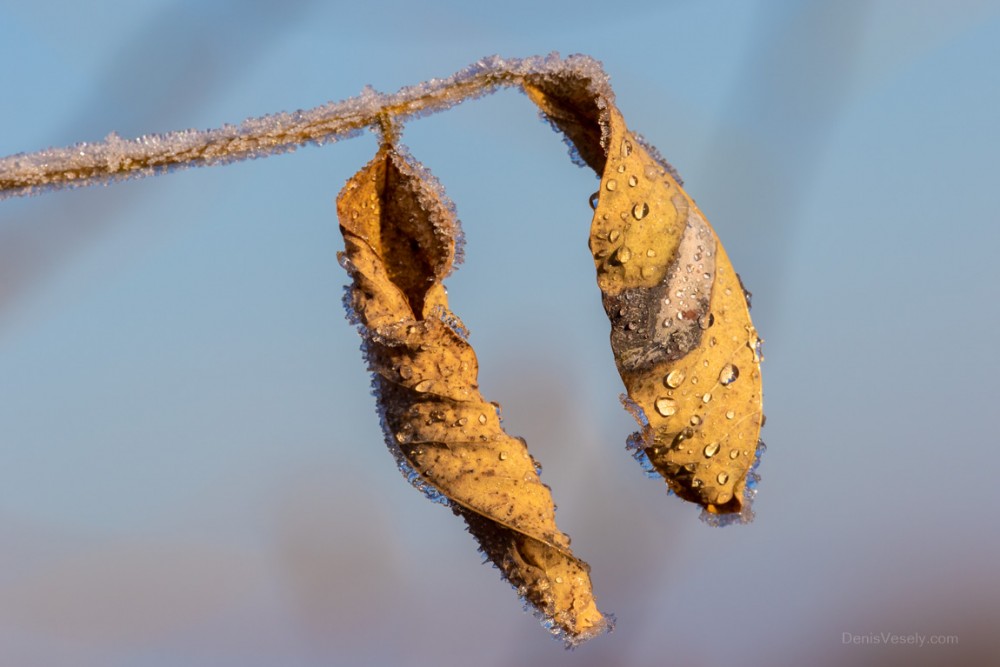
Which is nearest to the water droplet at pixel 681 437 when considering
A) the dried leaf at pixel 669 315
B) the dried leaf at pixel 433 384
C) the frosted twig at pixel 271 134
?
the dried leaf at pixel 669 315

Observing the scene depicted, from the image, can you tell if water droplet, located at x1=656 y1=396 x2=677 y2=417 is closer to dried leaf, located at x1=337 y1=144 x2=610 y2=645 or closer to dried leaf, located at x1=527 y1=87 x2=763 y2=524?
dried leaf, located at x1=527 y1=87 x2=763 y2=524

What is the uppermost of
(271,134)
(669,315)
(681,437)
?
(271,134)

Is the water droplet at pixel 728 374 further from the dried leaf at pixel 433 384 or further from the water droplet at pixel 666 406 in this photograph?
the dried leaf at pixel 433 384

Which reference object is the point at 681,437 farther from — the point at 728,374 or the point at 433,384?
the point at 433,384

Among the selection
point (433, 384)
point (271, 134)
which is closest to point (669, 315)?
point (433, 384)

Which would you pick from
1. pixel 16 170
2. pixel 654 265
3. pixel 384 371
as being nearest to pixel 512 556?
pixel 384 371

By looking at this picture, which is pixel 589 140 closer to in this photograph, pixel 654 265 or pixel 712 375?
pixel 654 265

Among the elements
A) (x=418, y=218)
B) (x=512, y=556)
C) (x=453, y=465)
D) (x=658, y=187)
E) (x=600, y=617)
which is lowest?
(x=600, y=617)
